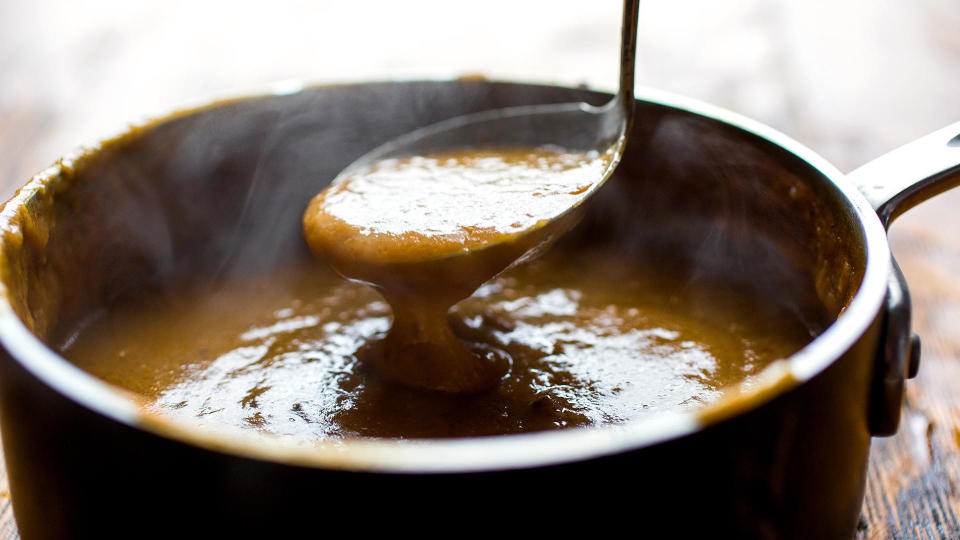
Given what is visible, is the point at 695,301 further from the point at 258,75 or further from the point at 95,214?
the point at 258,75

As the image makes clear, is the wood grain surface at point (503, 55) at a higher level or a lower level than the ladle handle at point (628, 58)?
lower

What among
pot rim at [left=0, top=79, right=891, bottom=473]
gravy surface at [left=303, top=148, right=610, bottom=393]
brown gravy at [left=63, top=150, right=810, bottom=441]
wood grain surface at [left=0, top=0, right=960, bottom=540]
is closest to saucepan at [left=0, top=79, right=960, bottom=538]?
pot rim at [left=0, top=79, right=891, bottom=473]

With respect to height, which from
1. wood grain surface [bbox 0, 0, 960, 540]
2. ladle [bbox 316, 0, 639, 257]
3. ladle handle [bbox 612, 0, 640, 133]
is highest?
ladle handle [bbox 612, 0, 640, 133]

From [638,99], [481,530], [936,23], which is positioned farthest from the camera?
[936,23]

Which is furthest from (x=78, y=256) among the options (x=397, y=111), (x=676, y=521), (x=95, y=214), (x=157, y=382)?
(x=676, y=521)

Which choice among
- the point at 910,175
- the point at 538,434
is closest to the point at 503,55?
the point at 910,175

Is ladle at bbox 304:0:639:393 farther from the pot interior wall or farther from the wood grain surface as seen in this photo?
the wood grain surface

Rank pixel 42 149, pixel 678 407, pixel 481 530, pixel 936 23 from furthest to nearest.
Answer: pixel 936 23
pixel 42 149
pixel 678 407
pixel 481 530

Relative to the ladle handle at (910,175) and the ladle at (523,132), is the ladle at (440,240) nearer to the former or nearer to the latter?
the ladle at (523,132)

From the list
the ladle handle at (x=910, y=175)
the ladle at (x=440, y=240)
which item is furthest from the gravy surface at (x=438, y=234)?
the ladle handle at (x=910, y=175)
